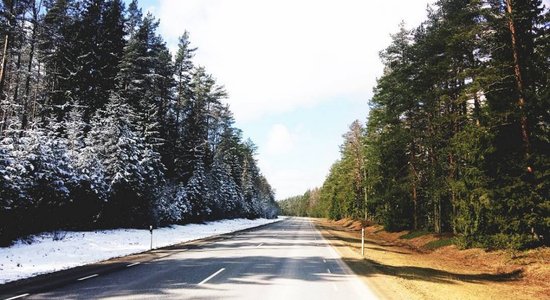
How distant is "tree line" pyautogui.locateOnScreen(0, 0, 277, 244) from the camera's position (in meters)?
22.1

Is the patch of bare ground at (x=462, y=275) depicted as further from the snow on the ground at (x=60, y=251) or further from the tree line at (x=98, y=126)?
the tree line at (x=98, y=126)

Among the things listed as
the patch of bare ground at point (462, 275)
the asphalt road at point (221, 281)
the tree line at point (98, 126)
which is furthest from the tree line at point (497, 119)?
the tree line at point (98, 126)

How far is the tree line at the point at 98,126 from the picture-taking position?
72.6 ft

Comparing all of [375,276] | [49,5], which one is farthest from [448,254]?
[49,5]

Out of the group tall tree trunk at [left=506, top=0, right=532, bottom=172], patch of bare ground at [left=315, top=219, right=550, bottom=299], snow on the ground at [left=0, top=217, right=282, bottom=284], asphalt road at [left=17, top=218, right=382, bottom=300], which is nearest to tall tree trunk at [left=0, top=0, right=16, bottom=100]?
snow on the ground at [left=0, top=217, right=282, bottom=284]

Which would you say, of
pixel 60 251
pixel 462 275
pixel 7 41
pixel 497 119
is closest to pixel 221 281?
pixel 462 275

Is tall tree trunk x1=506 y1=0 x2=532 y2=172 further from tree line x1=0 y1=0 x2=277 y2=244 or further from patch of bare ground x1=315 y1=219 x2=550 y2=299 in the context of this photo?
tree line x1=0 y1=0 x2=277 y2=244

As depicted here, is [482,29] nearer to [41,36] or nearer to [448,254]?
[448,254]

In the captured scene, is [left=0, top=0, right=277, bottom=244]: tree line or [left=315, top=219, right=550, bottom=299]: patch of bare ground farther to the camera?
[left=0, top=0, right=277, bottom=244]: tree line

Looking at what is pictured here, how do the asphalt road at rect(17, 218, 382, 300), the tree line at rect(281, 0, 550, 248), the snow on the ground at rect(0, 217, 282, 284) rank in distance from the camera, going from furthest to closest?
the tree line at rect(281, 0, 550, 248)
the snow on the ground at rect(0, 217, 282, 284)
the asphalt road at rect(17, 218, 382, 300)

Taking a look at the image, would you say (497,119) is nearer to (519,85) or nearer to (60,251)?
(519,85)

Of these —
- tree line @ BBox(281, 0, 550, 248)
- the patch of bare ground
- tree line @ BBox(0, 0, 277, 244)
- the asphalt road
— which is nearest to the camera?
the asphalt road

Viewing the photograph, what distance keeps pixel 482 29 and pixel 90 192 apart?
2596 centimetres

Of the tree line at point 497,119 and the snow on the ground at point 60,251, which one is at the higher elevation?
the tree line at point 497,119
